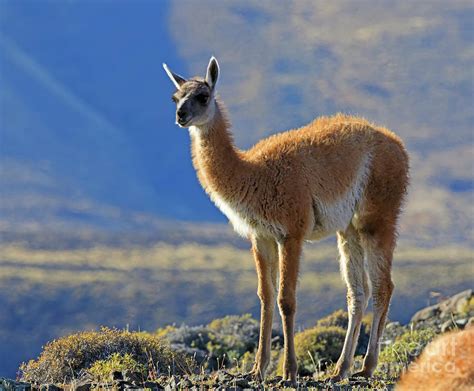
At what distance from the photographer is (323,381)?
40.2 ft

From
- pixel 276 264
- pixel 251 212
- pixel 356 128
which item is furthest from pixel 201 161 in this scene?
pixel 356 128

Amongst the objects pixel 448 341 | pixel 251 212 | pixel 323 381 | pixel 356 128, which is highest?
pixel 356 128

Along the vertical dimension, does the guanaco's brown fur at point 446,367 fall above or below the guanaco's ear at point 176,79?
below

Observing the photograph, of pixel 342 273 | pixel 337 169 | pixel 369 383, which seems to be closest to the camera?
pixel 369 383

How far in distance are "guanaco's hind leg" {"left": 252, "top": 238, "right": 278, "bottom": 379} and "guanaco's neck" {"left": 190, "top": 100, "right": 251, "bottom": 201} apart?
2.59 ft

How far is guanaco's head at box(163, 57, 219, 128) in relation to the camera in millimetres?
11906

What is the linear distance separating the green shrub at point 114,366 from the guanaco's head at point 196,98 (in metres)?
3.47

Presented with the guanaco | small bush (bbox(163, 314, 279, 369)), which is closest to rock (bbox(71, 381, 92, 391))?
the guanaco

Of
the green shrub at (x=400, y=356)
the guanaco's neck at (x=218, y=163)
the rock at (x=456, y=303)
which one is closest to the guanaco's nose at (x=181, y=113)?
the guanaco's neck at (x=218, y=163)

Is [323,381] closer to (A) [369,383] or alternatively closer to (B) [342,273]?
(A) [369,383]

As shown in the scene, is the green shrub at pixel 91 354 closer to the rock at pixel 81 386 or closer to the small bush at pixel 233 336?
the rock at pixel 81 386

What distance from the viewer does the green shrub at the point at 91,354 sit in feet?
44.6

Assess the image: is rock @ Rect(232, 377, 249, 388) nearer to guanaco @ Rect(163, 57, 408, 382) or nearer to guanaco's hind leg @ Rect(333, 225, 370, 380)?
guanaco @ Rect(163, 57, 408, 382)

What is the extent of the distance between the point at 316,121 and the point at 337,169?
4.06 ft
